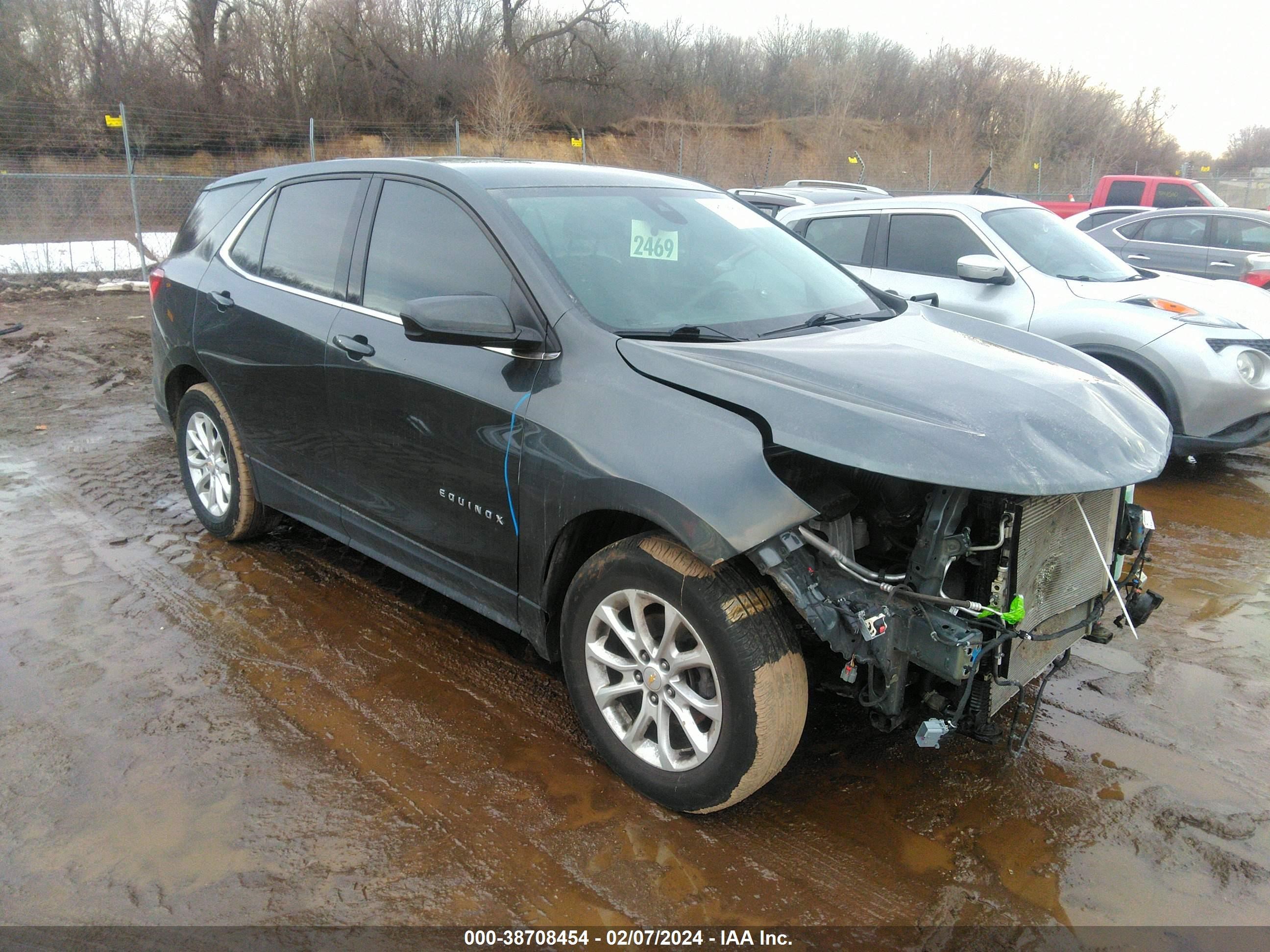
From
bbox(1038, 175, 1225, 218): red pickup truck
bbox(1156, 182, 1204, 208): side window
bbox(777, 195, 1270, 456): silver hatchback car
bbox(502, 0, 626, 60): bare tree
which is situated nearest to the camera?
bbox(777, 195, 1270, 456): silver hatchback car

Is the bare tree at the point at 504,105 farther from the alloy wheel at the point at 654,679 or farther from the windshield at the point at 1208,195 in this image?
the alloy wheel at the point at 654,679

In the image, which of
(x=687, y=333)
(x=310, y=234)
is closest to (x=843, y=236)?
(x=310, y=234)

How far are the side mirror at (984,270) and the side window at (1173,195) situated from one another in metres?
11.2

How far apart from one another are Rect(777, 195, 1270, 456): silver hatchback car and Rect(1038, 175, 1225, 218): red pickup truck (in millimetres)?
9856

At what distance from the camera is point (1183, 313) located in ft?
19.3

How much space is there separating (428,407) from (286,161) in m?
23.6

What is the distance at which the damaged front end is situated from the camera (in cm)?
236

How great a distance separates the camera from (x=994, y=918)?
7.57 ft

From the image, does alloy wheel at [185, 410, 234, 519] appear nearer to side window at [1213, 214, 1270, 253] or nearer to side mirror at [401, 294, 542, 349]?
side mirror at [401, 294, 542, 349]

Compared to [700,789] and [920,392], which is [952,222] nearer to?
[920,392]

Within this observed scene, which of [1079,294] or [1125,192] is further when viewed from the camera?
[1125,192]

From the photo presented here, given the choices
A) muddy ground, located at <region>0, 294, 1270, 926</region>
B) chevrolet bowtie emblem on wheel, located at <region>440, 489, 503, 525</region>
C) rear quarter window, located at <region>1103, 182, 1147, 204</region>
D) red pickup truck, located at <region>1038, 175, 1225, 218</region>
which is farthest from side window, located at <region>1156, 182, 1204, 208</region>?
chevrolet bowtie emblem on wheel, located at <region>440, 489, 503, 525</region>

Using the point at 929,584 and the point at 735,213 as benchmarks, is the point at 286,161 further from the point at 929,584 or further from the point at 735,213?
the point at 929,584

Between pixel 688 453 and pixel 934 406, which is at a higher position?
pixel 934 406
